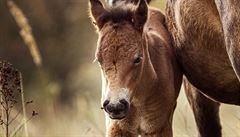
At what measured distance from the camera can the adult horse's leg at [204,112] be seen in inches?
383

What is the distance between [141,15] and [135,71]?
1.52 feet

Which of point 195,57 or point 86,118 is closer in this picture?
point 195,57

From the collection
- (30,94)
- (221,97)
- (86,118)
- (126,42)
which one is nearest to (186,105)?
(86,118)

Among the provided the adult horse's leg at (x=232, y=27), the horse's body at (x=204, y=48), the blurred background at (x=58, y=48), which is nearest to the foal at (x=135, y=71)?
the horse's body at (x=204, y=48)

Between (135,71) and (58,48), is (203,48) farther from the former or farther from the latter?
(58,48)

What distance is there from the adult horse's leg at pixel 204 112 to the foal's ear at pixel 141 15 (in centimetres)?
130

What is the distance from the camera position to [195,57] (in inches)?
346

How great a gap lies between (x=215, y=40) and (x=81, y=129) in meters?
3.26

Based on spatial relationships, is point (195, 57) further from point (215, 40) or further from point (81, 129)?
point (81, 129)

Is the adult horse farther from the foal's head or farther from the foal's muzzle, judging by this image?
the foal's muzzle

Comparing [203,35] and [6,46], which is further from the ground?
[6,46]

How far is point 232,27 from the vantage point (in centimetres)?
760

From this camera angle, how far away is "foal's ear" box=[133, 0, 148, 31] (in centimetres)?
845

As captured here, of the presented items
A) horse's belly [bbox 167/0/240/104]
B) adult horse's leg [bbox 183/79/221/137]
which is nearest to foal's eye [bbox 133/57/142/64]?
horse's belly [bbox 167/0/240/104]
